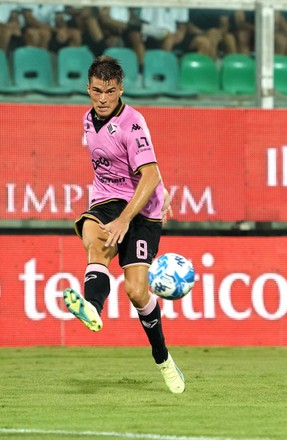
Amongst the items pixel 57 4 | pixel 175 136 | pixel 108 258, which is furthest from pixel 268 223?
pixel 108 258

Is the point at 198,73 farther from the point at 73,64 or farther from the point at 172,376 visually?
the point at 172,376

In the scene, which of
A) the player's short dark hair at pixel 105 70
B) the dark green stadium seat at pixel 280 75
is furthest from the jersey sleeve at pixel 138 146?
the dark green stadium seat at pixel 280 75

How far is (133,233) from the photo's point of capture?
791cm

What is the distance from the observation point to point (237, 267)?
524 inches

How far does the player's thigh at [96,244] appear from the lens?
7.71 metres

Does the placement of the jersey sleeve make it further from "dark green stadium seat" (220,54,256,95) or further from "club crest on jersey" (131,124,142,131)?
"dark green stadium seat" (220,54,256,95)

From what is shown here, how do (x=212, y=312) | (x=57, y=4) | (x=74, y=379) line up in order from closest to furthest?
1. (x=74, y=379)
2. (x=212, y=312)
3. (x=57, y=4)

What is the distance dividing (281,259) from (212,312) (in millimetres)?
1031

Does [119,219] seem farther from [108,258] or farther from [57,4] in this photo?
[57,4]

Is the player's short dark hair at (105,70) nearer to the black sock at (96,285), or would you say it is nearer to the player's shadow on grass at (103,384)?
the black sock at (96,285)

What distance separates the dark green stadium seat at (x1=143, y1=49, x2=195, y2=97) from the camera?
48.8 feet

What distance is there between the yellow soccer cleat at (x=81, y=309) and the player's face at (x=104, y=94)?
4.56 feet

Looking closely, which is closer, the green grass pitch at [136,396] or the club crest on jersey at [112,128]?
the green grass pitch at [136,396]

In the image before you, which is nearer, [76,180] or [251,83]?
[76,180]
